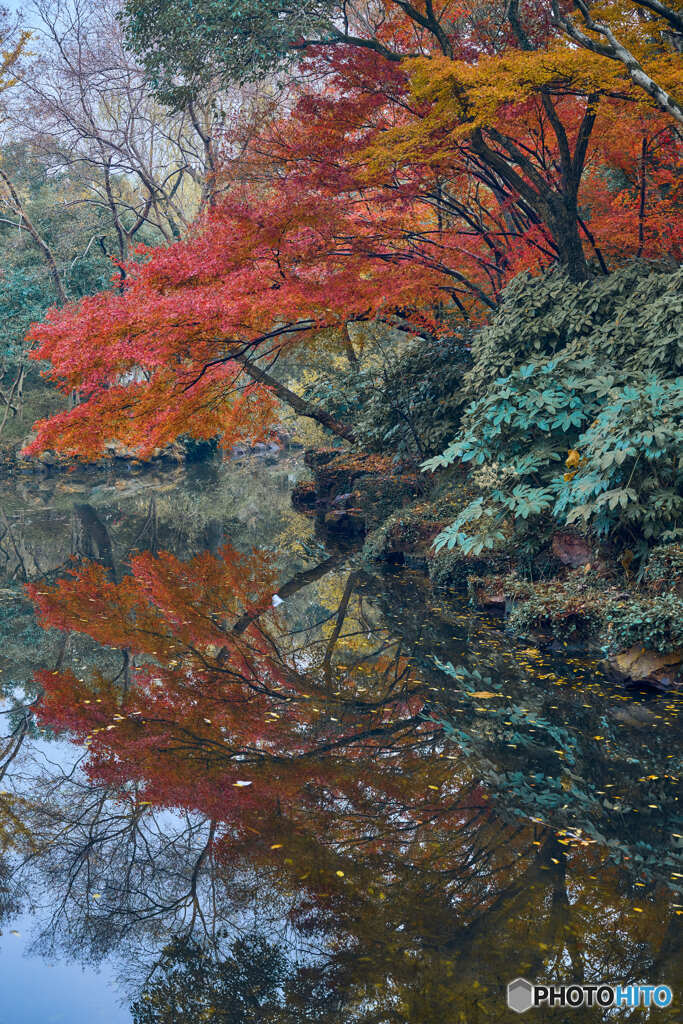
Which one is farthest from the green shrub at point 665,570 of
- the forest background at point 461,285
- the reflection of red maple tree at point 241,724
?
the reflection of red maple tree at point 241,724

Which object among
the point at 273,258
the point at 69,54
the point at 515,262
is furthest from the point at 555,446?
the point at 69,54

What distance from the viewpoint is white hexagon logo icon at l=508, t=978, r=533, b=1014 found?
9.92 feet

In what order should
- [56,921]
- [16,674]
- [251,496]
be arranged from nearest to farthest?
[56,921] → [16,674] → [251,496]

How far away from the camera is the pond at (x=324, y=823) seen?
3.25 meters

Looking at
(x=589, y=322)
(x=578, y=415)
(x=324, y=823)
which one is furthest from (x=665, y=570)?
(x=324, y=823)

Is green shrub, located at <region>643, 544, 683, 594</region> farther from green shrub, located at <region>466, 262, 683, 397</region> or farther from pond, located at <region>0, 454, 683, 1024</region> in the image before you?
green shrub, located at <region>466, 262, 683, 397</region>

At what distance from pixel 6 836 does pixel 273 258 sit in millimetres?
8697

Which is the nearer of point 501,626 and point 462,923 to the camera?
point 462,923

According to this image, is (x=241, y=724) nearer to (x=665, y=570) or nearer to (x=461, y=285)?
(x=665, y=570)

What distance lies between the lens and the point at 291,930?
3541 millimetres

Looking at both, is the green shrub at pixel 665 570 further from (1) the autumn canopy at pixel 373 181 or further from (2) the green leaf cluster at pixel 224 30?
(2) the green leaf cluster at pixel 224 30

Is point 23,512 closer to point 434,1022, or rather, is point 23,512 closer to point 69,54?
point 69,54

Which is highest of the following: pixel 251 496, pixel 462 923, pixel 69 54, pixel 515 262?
pixel 69 54

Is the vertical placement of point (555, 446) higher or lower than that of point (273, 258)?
lower
